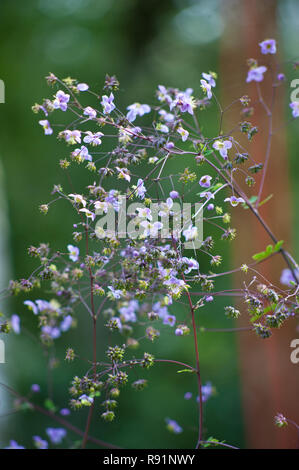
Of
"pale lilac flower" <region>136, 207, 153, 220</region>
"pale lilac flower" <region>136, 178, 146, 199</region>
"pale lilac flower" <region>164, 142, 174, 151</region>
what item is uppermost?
"pale lilac flower" <region>164, 142, 174, 151</region>

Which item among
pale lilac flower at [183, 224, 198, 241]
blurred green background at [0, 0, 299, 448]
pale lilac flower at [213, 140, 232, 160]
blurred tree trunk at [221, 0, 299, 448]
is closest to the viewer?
pale lilac flower at [183, 224, 198, 241]

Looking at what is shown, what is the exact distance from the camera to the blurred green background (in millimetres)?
3904

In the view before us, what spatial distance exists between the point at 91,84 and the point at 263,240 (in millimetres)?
2252

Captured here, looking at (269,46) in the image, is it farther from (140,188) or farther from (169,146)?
(140,188)

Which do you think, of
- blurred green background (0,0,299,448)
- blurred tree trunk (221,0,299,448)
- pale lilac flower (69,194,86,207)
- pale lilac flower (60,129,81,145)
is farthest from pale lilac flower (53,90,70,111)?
blurred green background (0,0,299,448)

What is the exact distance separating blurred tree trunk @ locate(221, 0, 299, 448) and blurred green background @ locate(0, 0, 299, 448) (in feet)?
1.18

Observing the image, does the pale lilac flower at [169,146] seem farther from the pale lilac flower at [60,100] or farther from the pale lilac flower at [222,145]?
the pale lilac flower at [60,100]

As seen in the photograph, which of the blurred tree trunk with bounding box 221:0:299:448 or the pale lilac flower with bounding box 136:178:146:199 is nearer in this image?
the pale lilac flower with bounding box 136:178:146:199

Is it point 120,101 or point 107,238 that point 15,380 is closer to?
point 120,101

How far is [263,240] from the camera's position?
2959 mm

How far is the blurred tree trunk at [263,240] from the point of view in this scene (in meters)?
2.87

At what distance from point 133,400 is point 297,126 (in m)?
2.95

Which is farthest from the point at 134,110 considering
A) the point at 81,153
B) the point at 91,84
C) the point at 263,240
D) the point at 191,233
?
the point at 91,84

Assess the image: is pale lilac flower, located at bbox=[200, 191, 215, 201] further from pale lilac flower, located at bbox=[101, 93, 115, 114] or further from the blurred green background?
the blurred green background
